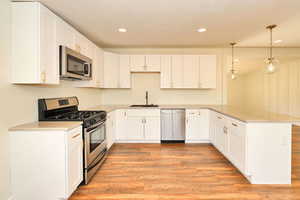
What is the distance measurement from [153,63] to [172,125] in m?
1.62

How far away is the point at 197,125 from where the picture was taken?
4.32 meters

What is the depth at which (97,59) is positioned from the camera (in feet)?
13.1

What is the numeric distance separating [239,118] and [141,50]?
126 inches

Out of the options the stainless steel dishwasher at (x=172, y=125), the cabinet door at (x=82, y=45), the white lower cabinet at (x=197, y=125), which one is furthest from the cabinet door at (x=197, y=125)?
the cabinet door at (x=82, y=45)

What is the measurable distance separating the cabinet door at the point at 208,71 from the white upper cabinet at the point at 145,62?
43.6 inches

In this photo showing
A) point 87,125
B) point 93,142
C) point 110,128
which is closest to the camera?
point 87,125

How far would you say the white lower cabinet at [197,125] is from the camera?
429cm

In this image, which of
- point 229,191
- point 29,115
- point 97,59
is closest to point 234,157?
point 229,191

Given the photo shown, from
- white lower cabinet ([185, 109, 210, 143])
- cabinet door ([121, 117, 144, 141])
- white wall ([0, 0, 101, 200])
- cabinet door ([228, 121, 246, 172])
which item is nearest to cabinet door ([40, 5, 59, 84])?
white wall ([0, 0, 101, 200])

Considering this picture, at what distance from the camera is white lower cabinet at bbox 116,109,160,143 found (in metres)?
4.30

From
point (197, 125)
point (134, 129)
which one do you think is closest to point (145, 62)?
point (134, 129)

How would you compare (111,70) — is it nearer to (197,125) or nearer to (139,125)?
(139,125)

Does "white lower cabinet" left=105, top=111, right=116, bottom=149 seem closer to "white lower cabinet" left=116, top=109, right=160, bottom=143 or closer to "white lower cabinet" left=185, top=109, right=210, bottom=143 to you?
"white lower cabinet" left=116, top=109, right=160, bottom=143

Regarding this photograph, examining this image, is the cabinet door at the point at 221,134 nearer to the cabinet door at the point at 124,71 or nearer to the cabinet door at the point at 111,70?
the cabinet door at the point at 124,71
